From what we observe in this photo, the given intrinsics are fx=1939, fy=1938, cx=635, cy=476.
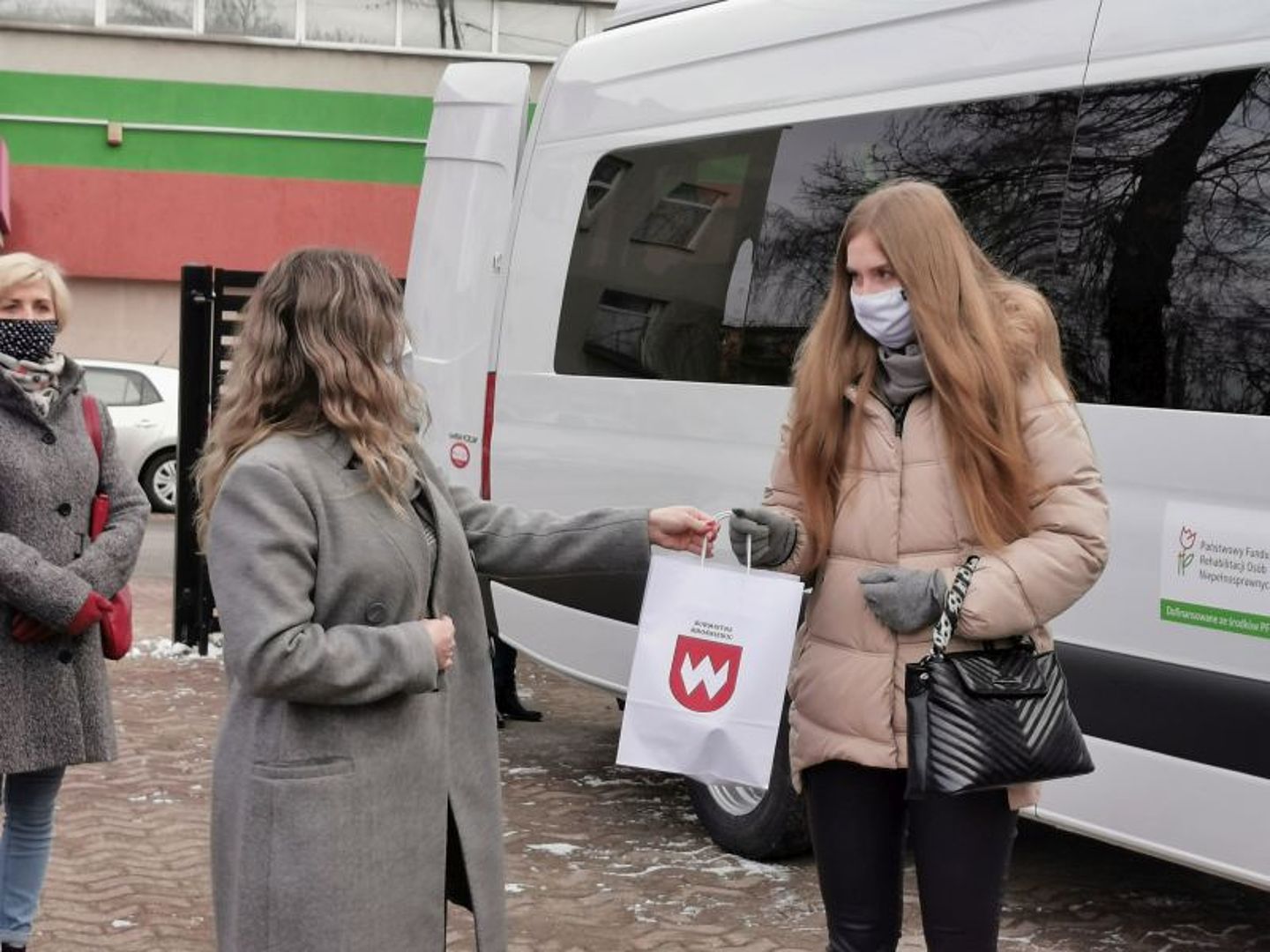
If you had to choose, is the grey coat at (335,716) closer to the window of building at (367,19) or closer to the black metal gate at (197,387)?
the black metal gate at (197,387)

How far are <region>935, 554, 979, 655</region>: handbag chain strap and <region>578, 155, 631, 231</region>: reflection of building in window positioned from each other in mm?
3310

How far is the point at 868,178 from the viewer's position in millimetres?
5176

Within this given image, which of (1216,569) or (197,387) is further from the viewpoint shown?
(197,387)

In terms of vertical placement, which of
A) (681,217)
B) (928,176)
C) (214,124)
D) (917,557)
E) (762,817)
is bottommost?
(762,817)

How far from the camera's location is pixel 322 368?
2.89 meters

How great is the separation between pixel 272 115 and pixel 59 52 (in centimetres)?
275

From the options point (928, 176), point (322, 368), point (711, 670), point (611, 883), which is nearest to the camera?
point (322, 368)

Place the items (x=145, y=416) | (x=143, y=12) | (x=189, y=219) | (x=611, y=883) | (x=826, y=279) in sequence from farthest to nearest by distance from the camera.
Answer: (x=143, y=12)
(x=189, y=219)
(x=145, y=416)
(x=611, y=883)
(x=826, y=279)

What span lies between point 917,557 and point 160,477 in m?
14.9

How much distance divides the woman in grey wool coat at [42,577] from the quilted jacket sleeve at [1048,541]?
81.4 inches

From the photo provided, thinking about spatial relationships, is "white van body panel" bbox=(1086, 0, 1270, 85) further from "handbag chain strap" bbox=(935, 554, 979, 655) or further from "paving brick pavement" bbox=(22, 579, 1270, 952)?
"paving brick pavement" bbox=(22, 579, 1270, 952)

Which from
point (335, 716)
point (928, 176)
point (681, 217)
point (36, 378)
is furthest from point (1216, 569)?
point (36, 378)

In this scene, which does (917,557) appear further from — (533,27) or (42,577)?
(533,27)

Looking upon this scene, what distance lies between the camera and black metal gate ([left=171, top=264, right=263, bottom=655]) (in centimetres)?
945
